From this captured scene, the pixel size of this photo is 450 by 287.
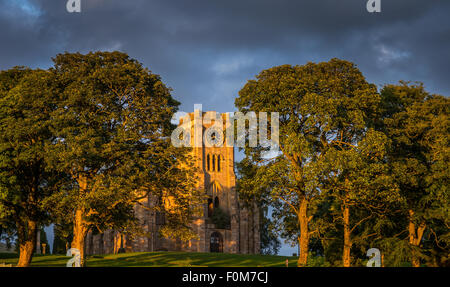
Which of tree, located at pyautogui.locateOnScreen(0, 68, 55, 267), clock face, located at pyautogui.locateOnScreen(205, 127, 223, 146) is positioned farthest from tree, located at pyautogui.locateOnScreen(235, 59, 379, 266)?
clock face, located at pyautogui.locateOnScreen(205, 127, 223, 146)

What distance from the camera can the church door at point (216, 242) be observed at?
84.2 meters

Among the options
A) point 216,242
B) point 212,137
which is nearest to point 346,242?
point 216,242

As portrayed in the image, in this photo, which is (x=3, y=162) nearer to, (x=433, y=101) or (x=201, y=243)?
(x=433, y=101)

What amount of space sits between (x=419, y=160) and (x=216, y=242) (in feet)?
180

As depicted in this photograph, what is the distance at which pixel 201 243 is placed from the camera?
81.6 metres

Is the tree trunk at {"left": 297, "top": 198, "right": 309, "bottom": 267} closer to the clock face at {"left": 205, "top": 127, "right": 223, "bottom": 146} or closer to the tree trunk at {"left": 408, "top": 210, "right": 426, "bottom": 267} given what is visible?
the tree trunk at {"left": 408, "top": 210, "right": 426, "bottom": 267}

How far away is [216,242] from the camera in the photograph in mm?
84812

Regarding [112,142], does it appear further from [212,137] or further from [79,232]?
[212,137]

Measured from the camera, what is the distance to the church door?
276 feet

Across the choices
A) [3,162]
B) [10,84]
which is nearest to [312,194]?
[3,162]

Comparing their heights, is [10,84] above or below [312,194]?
above

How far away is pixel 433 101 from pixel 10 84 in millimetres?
29508

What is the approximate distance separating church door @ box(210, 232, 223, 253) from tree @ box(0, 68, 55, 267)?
2098 inches
